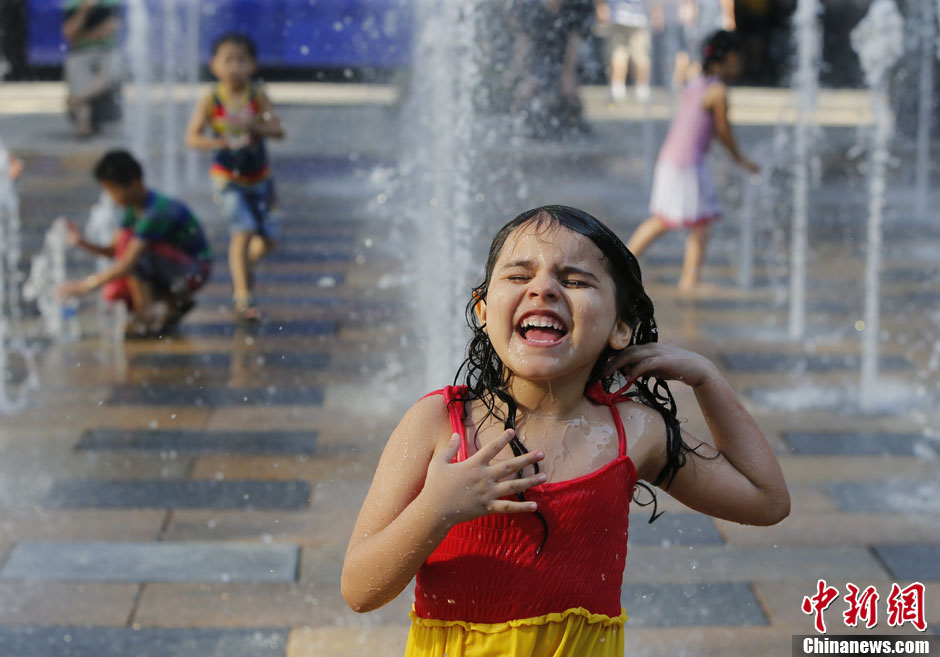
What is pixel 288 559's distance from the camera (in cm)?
350

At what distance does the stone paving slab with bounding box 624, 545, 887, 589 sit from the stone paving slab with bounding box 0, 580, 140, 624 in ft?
4.14

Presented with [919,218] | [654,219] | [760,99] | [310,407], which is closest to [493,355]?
[310,407]

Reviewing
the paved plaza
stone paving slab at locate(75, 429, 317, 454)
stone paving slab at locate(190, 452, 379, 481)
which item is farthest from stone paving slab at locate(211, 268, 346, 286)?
stone paving slab at locate(190, 452, 379, 481)

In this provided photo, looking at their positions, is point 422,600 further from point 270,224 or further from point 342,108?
point 342,108

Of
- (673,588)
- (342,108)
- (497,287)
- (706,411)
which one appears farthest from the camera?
(342,108)

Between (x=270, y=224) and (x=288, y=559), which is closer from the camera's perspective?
(x=288, y=559)

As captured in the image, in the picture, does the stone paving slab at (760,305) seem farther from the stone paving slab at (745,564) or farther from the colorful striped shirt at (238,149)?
the stone paving slab at (745,564)

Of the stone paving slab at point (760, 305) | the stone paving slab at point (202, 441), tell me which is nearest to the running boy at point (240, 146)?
the stone paving slab at point (202, 441)

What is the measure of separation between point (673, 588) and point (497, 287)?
182cm

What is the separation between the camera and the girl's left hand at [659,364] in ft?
6.10

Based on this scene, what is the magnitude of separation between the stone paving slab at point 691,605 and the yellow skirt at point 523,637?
4.74ft

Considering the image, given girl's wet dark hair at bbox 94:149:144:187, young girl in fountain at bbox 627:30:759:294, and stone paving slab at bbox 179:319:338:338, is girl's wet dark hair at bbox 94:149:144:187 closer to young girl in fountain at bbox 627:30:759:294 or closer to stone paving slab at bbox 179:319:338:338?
stone paving slab at bbox 179:319:338:338

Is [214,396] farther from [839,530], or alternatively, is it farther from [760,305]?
[760,305]

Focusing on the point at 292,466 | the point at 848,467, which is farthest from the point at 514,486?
the point at 848,467
